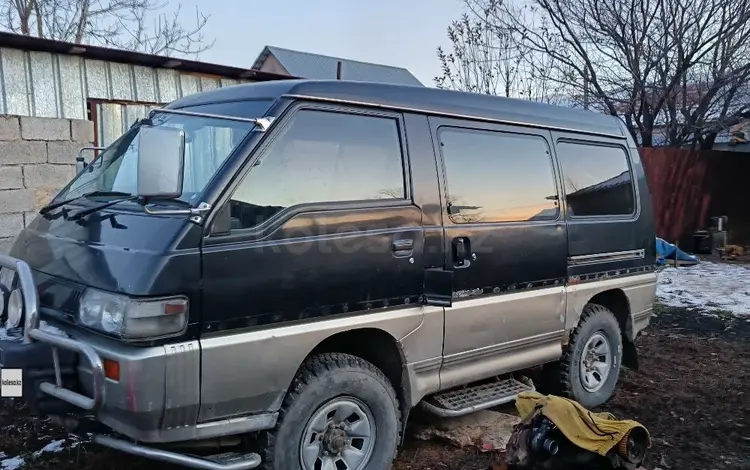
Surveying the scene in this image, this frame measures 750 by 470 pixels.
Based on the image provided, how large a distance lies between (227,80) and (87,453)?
5.81 m

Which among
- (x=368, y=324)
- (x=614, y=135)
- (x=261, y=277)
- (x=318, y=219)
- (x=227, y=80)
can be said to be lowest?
(x=368, y=324)

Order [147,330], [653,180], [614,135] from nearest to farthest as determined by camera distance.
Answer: [147,330] → [614,135] → [653,180]

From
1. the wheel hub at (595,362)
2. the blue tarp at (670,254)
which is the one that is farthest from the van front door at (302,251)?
the blue tarp at (670,254)

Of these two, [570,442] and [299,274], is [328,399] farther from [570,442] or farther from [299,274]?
[570,442]

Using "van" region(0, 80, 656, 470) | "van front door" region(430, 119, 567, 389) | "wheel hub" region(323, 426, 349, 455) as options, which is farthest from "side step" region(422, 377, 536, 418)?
"wheel hub" region(323, 426, 349, 455)

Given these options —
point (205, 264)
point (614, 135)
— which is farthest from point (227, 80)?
point (205, 264)

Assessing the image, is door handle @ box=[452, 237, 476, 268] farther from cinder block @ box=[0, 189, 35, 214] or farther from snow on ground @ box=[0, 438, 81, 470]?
cinder block @ box=[0, 189, 35, 214]

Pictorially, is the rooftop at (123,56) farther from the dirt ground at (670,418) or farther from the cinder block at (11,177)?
the dirt ground at (670,418)

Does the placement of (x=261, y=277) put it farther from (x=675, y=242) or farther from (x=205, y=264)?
(x=675, y=242)

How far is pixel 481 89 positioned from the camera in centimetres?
1891

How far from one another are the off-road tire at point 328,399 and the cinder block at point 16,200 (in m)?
5.00

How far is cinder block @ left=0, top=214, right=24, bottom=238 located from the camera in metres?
7.00

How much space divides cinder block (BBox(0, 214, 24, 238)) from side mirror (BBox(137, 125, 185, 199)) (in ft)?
15.8

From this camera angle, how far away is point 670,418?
5258 mm
